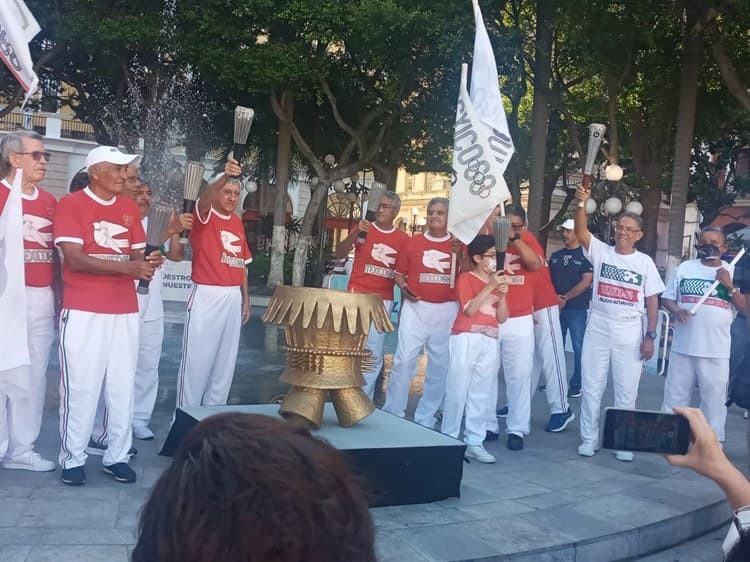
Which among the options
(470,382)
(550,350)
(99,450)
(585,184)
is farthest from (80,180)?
(550,350)

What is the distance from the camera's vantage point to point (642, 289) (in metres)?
6.39

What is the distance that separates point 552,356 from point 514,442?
1.11m

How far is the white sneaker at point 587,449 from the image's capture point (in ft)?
20.9

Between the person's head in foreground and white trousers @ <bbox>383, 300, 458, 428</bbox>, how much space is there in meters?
5.54

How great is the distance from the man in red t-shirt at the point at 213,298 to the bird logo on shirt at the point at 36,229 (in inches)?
45.4

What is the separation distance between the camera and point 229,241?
19.3ft

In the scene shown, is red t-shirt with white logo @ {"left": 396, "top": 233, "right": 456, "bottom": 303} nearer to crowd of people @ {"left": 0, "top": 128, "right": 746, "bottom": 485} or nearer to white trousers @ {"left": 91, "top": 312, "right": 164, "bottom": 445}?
crowd of people @ {"left": 0, "top": 128, "right": 746, "bottom": 485}

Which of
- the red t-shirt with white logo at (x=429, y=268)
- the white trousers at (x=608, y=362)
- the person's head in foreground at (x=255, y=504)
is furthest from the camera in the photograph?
the red t-shirt with white logo at (x=429, y=268)

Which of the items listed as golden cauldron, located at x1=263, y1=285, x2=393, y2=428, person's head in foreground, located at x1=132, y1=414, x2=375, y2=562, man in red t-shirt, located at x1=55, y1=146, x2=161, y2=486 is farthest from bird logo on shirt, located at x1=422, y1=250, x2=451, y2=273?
person's head in foreground, located at x1=132, y1=414, x2=375, y2=562

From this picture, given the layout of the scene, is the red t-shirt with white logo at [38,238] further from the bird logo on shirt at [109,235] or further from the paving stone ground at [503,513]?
the paving stone ground at [503,513]

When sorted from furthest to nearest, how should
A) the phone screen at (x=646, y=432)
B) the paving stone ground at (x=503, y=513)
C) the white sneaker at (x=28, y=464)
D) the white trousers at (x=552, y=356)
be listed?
the white trousers at (x=552, y=356) → the white sneaker at (x=28, y=464) → the paving stone ground at (x=503, y=513) → the phone screen at (x=646, y=432)

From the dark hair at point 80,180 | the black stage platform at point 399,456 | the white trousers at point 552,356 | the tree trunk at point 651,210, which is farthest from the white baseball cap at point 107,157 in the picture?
the tree trunk at point 651,210

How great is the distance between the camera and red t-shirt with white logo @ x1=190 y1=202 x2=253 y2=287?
5785mm

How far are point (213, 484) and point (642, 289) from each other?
5.78 metres
